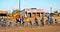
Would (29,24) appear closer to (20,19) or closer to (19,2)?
(20,19)

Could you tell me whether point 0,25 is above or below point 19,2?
below

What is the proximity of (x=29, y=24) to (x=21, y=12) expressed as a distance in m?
2.02

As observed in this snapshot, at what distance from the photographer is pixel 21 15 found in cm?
2531

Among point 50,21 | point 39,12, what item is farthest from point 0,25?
point 39,12

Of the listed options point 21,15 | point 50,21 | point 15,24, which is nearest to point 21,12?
point 21,15

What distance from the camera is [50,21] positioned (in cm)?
2516

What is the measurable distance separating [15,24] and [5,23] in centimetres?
122

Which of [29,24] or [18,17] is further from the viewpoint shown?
[18,17]

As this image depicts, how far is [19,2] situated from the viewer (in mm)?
25094

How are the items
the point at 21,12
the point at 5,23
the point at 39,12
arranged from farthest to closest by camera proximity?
the point at 39,12
the point at 21,12
the point at 5,23

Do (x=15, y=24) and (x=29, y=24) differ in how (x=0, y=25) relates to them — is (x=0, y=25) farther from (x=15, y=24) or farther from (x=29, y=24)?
(x=29, y=24)

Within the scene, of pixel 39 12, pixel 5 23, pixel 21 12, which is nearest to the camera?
pixel 5 23

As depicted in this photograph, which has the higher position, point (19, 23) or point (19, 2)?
point (19, 2)

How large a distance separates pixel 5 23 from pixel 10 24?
27.3 inches
